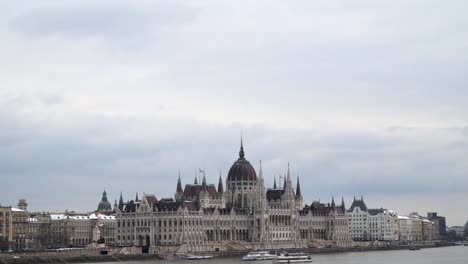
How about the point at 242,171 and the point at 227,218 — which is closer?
the point at 227,218

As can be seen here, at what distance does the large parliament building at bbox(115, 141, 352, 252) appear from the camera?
530 ft

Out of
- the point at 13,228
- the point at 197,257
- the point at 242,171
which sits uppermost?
the point at 242,171

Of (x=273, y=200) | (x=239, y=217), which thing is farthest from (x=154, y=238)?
(x=273, y=200)

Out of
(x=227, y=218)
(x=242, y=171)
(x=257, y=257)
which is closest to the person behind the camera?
(x=257, y=257)

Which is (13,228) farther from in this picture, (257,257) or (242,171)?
(257,257)

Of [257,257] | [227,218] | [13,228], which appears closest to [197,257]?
[257,257]

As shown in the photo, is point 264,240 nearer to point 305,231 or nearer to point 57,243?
point 305,231

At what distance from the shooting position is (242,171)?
605 feet

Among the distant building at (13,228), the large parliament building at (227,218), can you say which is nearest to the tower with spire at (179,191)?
the large parliament building at (227,218)

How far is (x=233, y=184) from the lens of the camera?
602 feet

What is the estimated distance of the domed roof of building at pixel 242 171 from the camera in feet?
602

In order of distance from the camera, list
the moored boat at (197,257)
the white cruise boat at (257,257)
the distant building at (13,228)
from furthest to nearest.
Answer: the distant building at (13,228)
the moored boat at (197,257)
the white cruise boat at (257,257)

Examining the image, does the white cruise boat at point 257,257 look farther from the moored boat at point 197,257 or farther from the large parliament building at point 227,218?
the large parliament building at point 227,218

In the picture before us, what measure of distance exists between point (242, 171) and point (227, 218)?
1438 centimetres
